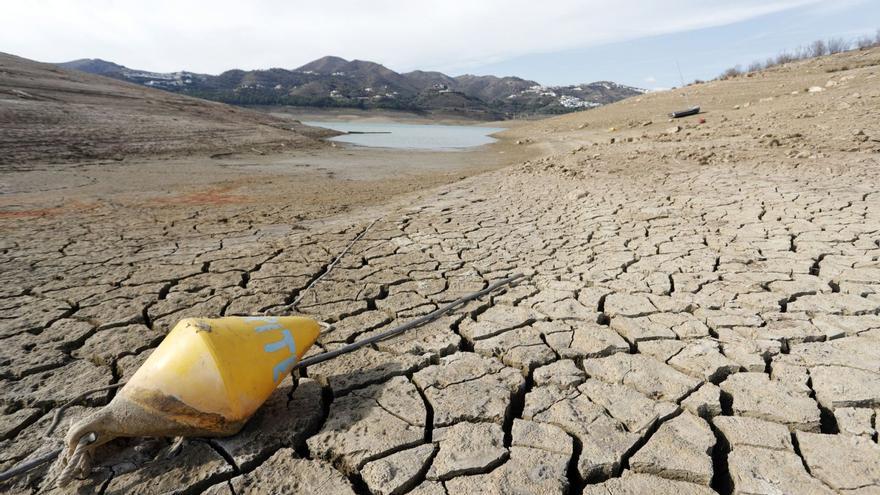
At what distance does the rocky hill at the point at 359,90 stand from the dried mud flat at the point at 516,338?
46960 millimetres

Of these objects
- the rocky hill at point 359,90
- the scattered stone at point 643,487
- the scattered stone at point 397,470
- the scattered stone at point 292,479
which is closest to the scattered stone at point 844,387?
the scattered stone at point 643,487

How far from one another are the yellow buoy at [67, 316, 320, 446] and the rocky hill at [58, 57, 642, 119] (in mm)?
49144

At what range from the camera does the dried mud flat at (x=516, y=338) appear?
145 cm

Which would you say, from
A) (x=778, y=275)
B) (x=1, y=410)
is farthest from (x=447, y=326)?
(x=778, y=275)

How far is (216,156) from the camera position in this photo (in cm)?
1130

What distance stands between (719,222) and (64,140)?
41.4 feet

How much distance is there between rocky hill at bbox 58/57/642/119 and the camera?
170 ft

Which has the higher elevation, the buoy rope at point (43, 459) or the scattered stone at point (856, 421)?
the scattered stone at point (856, 421)

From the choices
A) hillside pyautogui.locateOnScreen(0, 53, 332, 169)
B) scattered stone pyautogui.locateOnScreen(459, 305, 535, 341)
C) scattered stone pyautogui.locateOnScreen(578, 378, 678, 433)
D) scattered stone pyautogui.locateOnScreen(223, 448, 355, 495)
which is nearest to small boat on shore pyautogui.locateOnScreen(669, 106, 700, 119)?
hillside pyautogui.locateOnScreen(0, 53, 332, 169)

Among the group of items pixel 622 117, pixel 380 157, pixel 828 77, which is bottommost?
pixel 380 157

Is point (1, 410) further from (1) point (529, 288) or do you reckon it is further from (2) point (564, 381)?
(1) point (529, 288)

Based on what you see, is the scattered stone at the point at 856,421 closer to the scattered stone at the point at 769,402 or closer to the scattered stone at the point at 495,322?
the scattered stone at the point at 769,402

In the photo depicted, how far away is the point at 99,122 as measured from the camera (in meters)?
11.8

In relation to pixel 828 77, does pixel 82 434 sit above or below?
below
